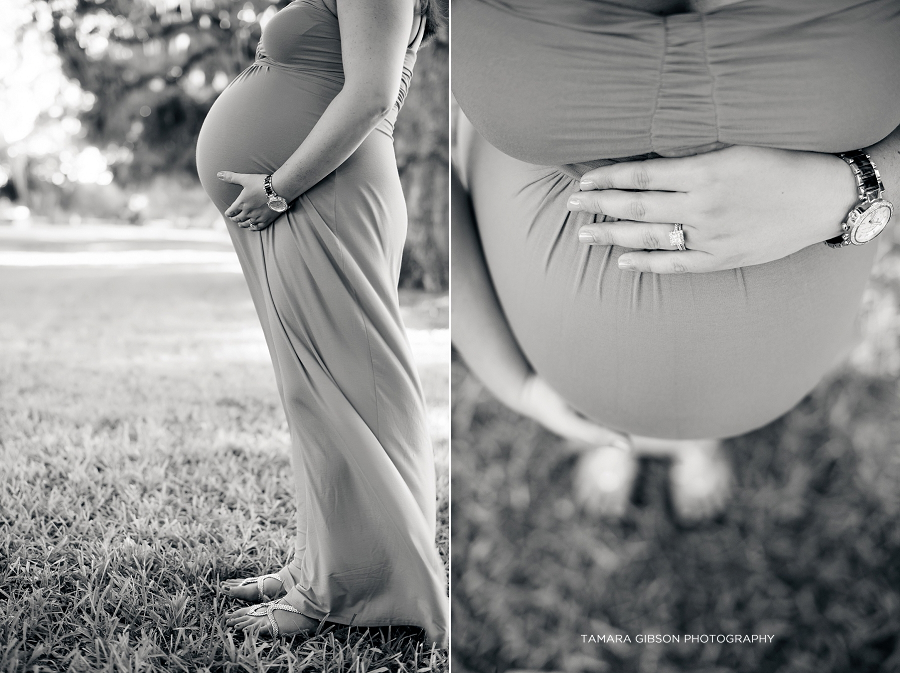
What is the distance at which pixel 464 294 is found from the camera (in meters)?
1.00

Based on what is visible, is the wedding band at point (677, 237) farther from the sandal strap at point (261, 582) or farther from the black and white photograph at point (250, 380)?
the sandal strap at point (261, 582)

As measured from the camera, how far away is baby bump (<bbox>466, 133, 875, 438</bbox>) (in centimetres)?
78

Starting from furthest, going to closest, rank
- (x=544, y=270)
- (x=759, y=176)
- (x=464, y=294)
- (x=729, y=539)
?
(x=729, y=539) → (x=464, y=294) → (x=544, y=270) → (x=759, y=176)

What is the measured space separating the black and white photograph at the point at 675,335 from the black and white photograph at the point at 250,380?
0.46ft

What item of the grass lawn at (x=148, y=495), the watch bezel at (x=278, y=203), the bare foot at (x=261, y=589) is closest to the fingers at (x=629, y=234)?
the watch bezel at (x=278, y=203)

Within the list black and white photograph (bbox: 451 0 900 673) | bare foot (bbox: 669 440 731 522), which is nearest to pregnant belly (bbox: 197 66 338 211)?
black and white photograph (bbox: 451 0 900 673)

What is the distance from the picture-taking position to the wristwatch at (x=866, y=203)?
0.70 meters

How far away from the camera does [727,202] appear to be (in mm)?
683

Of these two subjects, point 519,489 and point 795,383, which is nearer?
point 795,383

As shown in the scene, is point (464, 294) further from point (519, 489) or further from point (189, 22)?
point (189, 22)

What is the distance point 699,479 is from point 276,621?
2.49 feet

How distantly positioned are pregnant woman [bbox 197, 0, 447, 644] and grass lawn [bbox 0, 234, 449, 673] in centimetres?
10

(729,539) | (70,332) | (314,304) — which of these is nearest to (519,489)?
(729,539)

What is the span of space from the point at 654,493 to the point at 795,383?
1.30 ft
